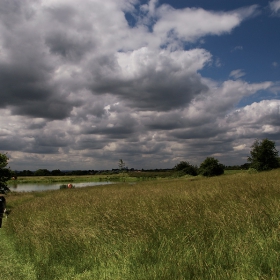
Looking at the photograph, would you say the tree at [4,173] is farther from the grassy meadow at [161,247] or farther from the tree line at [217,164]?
the grassy meadow at [161,247]

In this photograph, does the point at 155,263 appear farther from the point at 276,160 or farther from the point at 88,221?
the point at 276,160

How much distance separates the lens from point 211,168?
70500mm

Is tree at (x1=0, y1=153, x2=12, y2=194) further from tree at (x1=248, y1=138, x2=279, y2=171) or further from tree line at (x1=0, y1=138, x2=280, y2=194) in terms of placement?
tree at (x1=248, y1=138, x2=279, y2=171)

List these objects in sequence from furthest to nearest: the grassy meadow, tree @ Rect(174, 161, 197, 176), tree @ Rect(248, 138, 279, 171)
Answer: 1. tree @ Rect(174, 161, 197, 176)
2. tree @ Rect(248, 138, 279, 171)
3. the grassy meadow

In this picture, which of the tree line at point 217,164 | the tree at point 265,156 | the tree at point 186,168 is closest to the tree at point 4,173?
the tree line at point 217,164

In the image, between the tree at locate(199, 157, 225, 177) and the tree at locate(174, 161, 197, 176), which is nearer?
the tree at locate(199, 157, 225, 177)

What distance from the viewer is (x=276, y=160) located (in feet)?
177

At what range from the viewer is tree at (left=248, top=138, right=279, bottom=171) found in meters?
53.6

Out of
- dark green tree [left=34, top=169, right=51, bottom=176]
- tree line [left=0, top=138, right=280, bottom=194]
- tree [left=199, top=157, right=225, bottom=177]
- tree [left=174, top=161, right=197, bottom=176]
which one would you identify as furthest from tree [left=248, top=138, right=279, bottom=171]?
dark green tree [left=34, top=169, right=51, bottom=176]

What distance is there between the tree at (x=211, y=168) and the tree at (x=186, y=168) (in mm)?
15938

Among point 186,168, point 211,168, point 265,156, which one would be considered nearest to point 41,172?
point 186,168

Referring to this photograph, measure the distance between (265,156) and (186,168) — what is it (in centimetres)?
3946

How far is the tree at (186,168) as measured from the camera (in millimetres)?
90194

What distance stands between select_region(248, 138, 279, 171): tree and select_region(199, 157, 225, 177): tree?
16.0m
